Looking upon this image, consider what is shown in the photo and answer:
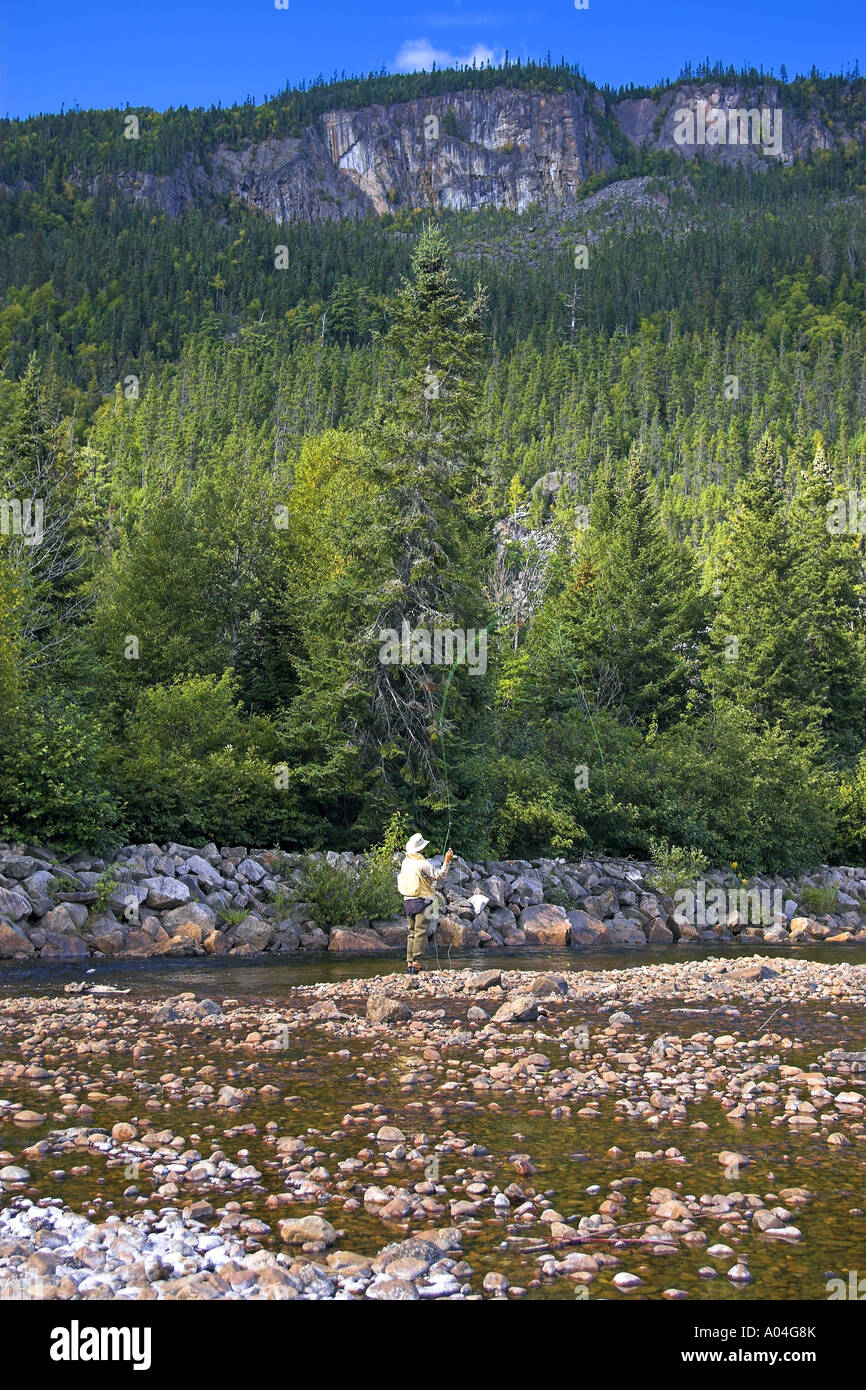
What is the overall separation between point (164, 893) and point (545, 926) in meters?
9.47

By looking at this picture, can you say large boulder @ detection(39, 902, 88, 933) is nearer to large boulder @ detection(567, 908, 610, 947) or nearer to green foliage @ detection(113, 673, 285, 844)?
green foliage @ detection(113, 673, 285, 844)

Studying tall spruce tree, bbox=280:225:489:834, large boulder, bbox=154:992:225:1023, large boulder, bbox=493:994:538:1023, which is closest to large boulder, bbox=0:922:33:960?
large boulder, bbox=154:992:225:1023

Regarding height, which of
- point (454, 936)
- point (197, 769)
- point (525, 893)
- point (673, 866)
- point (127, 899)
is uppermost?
point (197, 769)

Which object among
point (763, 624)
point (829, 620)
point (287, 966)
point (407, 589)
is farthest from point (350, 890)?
point (829, 620)

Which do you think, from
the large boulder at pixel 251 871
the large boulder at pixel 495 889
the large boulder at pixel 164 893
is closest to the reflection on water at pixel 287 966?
the large boulder at pixel 164 893

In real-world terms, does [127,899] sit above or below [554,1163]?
below

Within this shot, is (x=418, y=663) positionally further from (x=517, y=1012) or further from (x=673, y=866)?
(x=517, y=1012)

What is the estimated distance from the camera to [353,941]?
23656 millimetres

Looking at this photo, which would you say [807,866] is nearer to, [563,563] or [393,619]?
[393,619]

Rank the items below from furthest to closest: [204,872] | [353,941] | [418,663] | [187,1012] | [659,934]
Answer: [418,663]
[659,934]
[204,872]
[353,941]
[187,1012]

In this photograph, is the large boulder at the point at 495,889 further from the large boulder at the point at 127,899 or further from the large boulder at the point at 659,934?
the large boulder at the point at 127,899
